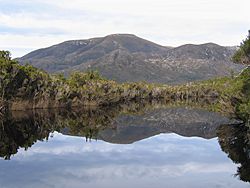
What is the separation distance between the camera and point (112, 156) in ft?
89.1

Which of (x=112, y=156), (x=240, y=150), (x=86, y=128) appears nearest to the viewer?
(x=240, y=150)

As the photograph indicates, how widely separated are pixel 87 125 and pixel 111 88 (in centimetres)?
3361

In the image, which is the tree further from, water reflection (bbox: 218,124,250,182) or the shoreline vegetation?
water reflection (bbox: 218,124,250,182)

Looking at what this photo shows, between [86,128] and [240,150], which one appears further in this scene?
[86,128]

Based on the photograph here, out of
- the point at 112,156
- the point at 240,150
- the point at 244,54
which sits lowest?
the point at 112,156

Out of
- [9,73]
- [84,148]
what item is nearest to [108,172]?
[84,148]

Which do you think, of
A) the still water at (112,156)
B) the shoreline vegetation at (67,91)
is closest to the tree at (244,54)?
the shoreline vegetation at (67,91)

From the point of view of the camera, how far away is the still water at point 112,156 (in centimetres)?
1927

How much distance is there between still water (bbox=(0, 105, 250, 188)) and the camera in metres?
19.3

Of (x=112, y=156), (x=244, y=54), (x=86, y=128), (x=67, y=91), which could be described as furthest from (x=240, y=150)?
(x=67, y=91)

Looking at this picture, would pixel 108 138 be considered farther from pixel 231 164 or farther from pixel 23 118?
pixel 231 164

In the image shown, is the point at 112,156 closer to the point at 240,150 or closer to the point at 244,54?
the point at 240,150

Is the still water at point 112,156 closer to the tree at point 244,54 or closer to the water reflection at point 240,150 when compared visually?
the water reflection at point 240,150

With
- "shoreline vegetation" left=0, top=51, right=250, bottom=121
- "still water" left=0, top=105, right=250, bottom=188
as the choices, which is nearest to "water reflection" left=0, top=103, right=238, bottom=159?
"still water" left=0, top=105, right=250, bottom=188
